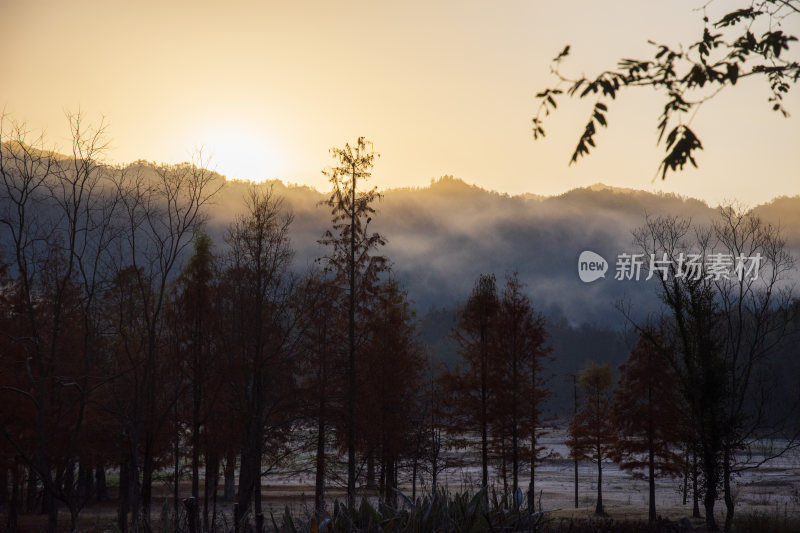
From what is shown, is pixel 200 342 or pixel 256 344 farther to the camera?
pixel 200 342

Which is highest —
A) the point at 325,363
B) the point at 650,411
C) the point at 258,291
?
the point at 258,291

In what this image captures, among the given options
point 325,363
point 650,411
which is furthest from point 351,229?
point 650,411

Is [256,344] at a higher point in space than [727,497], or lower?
higher

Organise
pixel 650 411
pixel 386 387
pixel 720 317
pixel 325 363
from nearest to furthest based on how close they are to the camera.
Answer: pixel 325 363, pixel 720 317, pixel 386 387, pixel 650 411

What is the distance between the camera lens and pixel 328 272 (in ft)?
79.5

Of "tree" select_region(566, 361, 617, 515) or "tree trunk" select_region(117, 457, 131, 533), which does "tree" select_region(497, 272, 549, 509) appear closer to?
"tree" select_region(566, 361, 617, 515)

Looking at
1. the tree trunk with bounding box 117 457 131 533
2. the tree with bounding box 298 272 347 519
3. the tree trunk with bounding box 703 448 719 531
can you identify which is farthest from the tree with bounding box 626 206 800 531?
the tree trunk with bounding box 117 457 131 533

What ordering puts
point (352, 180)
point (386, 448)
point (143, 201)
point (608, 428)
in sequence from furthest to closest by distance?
point (608, 428) → point (386, 448) → point (352, 180) → point (143, 201)

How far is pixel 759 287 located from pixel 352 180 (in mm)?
15376

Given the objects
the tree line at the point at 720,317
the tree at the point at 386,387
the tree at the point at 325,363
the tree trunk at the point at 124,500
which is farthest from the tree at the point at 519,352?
the tree trunk at the point at 124,500

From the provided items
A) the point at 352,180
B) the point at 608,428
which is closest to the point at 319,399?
the point at 352,180

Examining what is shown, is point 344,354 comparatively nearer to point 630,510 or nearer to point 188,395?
point 188,395

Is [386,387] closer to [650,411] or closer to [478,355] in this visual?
[478,355]

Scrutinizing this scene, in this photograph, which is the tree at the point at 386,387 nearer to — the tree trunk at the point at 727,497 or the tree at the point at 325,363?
the tree at the point at 325,363
